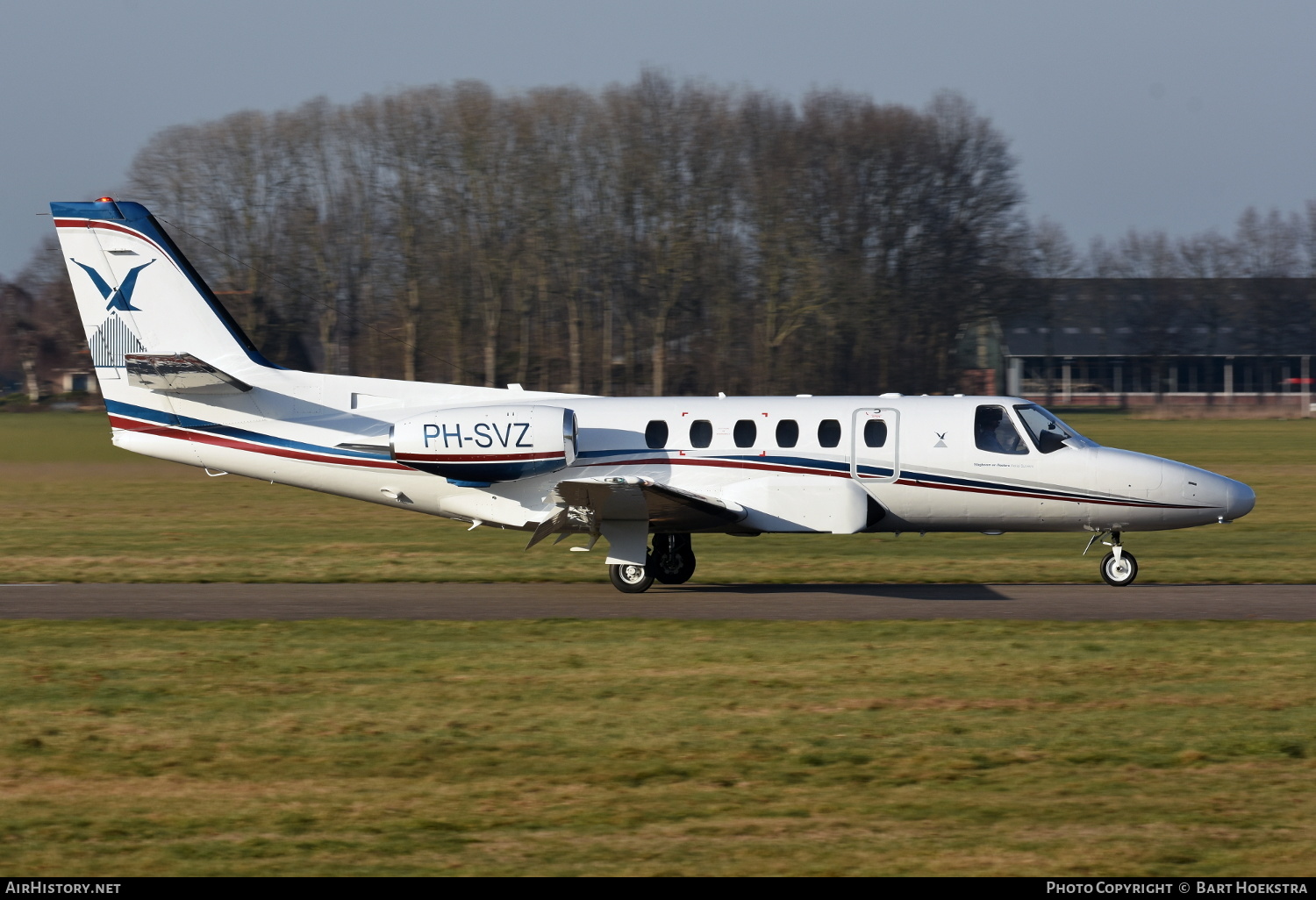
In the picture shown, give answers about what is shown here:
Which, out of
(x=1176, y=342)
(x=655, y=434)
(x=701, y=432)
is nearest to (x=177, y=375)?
(x=655, y=434)

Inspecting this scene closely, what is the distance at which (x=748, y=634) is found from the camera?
13.6 meters

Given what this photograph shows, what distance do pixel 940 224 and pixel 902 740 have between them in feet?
207

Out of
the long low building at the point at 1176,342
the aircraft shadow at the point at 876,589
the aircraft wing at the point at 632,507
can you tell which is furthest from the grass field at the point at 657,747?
the long low building at the point at 1176,342

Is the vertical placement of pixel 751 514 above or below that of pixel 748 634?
above

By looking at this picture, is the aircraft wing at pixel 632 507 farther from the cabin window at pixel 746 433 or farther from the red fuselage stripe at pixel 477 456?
the cabin window at pixel 746 433

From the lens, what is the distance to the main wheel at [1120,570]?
17.0 m

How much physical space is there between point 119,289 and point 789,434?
935 cm

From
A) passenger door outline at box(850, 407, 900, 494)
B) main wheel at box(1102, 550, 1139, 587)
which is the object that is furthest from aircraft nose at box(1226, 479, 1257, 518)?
passenger door outline at box(850, 407, 900, 494)

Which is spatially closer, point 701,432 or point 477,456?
point 477,456

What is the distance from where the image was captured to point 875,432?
17.0 meters

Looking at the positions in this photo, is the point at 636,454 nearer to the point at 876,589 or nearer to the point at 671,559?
the point at 671,559

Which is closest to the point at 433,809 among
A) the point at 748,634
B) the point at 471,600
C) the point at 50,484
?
the point at 748,634

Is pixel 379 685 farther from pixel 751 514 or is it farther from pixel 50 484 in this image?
pixel 50 484

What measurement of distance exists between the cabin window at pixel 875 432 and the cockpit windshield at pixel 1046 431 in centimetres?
179
